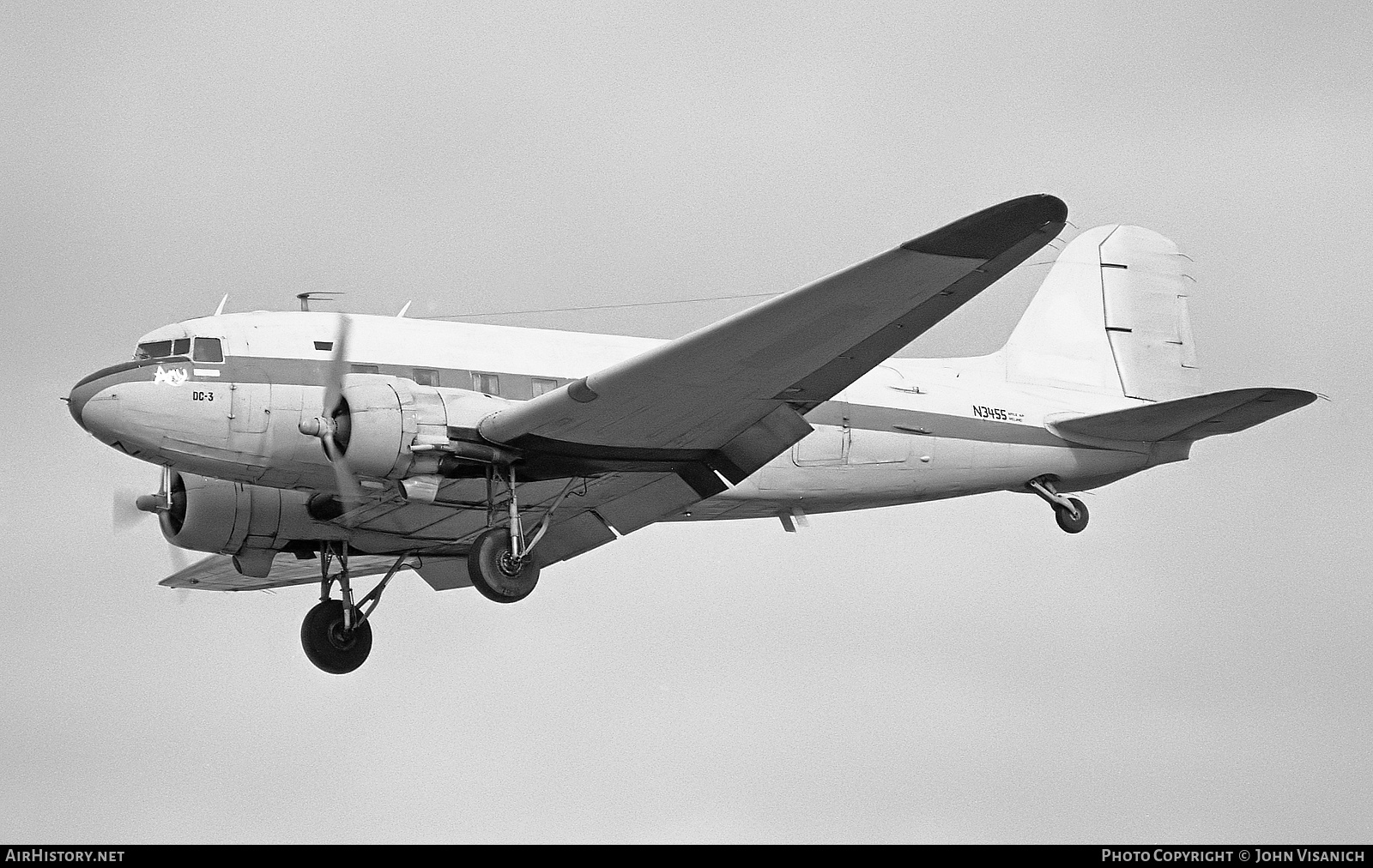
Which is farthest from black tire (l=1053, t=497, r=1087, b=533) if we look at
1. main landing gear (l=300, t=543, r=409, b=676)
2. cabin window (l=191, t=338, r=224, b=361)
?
cabin window (l=191, t=338, r=224, b=361)

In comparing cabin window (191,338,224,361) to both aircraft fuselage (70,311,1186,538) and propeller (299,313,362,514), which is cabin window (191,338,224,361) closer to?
aircraft fuselage (70,311,1186,538)

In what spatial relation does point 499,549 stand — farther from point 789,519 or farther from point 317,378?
point 789,519

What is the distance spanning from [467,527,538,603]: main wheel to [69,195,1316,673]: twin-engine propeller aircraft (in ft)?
0.06

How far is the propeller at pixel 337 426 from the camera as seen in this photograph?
18031mm

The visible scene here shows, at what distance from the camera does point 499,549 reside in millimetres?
18359

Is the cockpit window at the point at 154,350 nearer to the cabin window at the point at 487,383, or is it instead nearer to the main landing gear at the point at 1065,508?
the cabin window at the point at 487,383

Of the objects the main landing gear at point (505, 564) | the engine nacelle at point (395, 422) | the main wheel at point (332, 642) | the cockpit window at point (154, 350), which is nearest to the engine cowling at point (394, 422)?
the engine nacelle at point (395, 422)

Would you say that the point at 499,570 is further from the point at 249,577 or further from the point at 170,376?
the point at 249,577

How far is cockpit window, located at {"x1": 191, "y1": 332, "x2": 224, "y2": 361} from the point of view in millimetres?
18453

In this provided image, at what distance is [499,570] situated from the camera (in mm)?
18281

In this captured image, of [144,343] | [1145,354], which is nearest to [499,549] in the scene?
[144,343]

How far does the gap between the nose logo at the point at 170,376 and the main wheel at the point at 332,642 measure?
4.05 m

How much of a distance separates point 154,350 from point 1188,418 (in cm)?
1201

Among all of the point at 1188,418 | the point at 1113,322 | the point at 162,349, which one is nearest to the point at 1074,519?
the point at 1188,418
